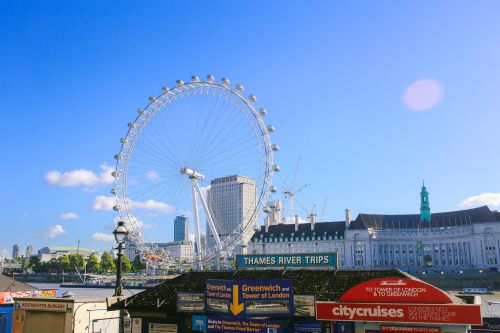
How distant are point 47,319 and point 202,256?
57219mm

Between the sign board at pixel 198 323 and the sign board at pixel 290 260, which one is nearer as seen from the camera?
the sign board at pixel 198 323

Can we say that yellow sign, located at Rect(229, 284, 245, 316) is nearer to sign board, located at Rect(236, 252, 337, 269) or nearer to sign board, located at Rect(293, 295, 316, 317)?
sign board, located at Rect(293, 295, 316, 317)

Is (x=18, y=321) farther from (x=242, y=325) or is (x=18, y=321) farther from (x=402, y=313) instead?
(x=402, y=313)

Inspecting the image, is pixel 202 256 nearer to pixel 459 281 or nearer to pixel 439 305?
pixel 439 305

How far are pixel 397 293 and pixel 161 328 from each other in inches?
614

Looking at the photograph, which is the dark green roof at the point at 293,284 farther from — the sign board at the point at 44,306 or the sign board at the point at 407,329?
the sign board at the point at 44,306

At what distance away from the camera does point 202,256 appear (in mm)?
91938

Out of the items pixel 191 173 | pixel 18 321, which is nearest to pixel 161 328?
pixel 18 321

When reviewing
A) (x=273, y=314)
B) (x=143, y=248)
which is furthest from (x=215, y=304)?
(x=143, y=248)

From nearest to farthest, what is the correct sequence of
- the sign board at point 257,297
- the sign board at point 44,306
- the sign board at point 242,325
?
1. the sign board at point 242,325
2. the sign board at point 257,297
3. the sign board at point 44,306

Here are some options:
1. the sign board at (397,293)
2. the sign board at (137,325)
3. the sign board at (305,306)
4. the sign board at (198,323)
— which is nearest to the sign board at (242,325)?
the sign board at (198,323)

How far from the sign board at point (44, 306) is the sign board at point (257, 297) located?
1345cm

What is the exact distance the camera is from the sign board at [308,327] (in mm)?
27391

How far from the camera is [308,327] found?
2764 cm
